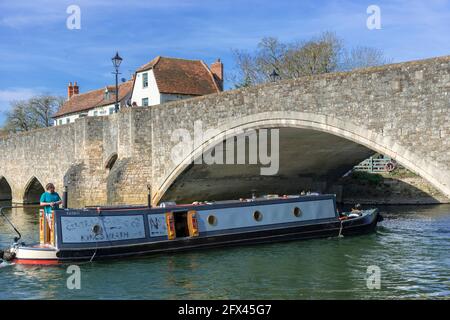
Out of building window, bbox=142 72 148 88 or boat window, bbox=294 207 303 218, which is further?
building window, bbox=142 72 148 88

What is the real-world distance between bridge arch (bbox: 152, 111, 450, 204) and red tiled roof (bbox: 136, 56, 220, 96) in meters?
11.6

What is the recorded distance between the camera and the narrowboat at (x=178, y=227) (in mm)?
11875

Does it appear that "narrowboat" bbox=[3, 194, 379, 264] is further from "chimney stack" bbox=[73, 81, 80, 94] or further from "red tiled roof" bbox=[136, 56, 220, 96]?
"chimney stack" bbox=[73, 81, 80, 94]

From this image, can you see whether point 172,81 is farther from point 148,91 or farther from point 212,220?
point 212,220

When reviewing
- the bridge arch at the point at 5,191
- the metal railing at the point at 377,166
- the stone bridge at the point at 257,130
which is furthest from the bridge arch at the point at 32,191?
the metal railing at the point at 377,166

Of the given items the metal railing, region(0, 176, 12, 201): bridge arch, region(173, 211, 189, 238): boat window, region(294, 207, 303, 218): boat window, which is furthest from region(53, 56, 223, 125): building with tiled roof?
region(173, 211, 189, 238): boat window

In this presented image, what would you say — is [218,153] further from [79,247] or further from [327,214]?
[79,247]

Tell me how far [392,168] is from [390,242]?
1395 cm

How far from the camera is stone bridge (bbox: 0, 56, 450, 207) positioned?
12.9m

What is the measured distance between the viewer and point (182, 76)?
3247cm

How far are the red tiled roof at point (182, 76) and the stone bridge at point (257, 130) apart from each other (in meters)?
6.92

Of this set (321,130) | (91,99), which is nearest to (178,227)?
(321,130)

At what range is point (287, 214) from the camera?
14.8 m

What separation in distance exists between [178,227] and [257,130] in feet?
16.2
